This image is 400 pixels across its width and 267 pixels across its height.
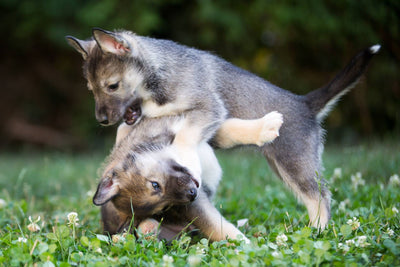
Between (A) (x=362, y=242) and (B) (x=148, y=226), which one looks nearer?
(A) (x=362, y=242)

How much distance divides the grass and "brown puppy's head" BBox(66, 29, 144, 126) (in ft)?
2.83

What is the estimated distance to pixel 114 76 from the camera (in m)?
3.21

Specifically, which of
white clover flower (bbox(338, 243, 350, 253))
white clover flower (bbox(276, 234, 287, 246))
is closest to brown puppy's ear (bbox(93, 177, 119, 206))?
white clover flower (bbox(276, 234, 287, 246))

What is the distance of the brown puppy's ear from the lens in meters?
2.88

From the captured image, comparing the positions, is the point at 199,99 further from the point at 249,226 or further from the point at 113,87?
the point at 249,226

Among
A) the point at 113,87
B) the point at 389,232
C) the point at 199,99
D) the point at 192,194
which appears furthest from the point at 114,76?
the point at 389,232

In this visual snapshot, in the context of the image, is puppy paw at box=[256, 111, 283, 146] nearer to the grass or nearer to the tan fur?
the tan fur

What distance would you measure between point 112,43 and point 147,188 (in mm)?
1087

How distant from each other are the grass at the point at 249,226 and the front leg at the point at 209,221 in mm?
136

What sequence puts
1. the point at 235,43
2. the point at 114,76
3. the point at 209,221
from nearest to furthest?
1. the point at 209,221
2. the point at 114,76
3. the point at 235,43

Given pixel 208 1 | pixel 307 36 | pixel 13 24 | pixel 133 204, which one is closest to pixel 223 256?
pixel 133 204

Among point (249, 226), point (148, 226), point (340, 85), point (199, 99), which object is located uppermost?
point (340, 85)

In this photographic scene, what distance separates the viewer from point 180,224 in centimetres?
314

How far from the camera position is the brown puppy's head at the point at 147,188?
293 cm
